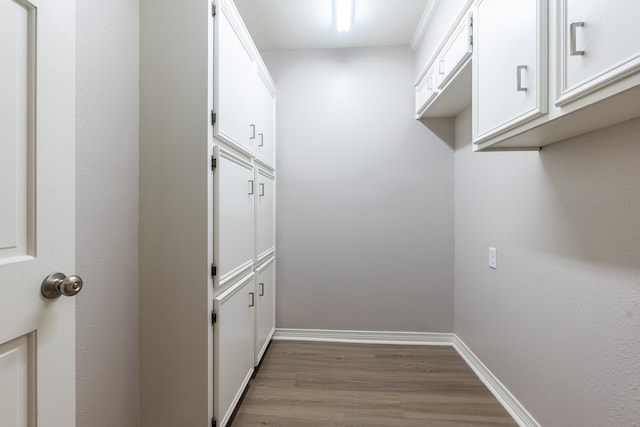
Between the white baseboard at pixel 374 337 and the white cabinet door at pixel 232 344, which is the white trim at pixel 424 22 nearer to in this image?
the white cabinet door at pixel 232 344

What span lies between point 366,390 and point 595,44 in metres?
2.04

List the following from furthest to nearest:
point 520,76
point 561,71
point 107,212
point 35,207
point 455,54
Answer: point 455,54 → point 107,212 → point 520,76 → point 561,71 → point 35,207

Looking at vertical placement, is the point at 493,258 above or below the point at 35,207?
below

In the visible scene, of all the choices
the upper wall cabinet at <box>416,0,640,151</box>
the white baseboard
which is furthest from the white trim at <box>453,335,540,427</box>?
the upper wall cabinet at <box>416,0,640,151</box>

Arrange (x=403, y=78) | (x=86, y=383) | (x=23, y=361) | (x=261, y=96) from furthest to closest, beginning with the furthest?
(x=403, y=78)
(x=261, y=96)
(x=86, y=383)
(x=23, y=361)

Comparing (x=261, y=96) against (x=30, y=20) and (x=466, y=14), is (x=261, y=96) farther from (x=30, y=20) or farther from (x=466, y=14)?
(x=30, y=20)

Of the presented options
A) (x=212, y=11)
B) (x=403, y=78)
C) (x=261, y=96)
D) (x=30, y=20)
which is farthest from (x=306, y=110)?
(x=30, y=20)

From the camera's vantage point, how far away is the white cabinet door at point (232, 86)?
1.46 metres

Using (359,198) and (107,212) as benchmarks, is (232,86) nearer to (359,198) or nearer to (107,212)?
(107,212)

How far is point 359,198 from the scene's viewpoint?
2785mm

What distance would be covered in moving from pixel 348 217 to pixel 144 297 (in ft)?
5.70

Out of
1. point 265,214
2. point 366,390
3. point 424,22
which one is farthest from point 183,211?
point 424,22

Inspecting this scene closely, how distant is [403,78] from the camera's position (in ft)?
9.08

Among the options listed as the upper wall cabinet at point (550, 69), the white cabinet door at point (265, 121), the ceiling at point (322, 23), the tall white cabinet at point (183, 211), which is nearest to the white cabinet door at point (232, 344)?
the tall white cabinet at point (183, 211)
